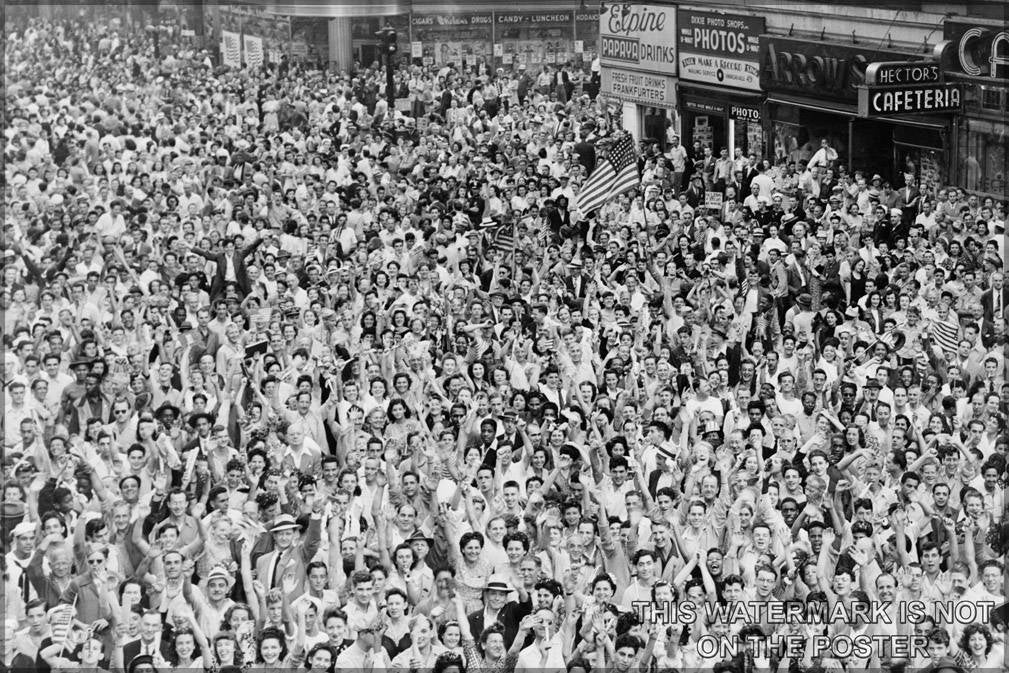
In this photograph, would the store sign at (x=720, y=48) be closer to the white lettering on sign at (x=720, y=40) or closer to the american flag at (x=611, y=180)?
the white lettering on sign at (x=720, y=40)

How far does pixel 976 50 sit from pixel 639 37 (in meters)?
9.52

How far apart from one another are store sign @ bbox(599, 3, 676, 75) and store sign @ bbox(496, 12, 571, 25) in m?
14.7

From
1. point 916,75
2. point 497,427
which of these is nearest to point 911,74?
point 916,75

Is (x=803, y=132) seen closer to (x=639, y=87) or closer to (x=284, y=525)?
(x=639, y=87)

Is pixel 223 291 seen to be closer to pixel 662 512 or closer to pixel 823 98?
pixel 662 512

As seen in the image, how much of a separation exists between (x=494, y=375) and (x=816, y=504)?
3.70 m

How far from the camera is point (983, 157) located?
1021 inches

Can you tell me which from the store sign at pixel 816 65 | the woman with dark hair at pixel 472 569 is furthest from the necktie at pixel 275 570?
the store sign at pixel 816 65

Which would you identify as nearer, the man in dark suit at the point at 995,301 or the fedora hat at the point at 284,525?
the fedora hat at the point at 284,525

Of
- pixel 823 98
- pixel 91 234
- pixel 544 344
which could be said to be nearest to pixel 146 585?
pixel 544 344

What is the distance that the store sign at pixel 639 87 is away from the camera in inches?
1325

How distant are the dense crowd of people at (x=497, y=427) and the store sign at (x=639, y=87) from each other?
343 inches

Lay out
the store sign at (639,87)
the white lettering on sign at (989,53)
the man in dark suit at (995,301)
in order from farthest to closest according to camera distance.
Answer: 1. the store sign at (639,87)
2. the white lettering on sign at (989,53)
3. the man in dark suit at (995,301)

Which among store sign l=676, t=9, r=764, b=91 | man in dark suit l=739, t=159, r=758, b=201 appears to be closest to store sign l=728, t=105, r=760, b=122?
store sign l=676, t=9, r=764, b=91
